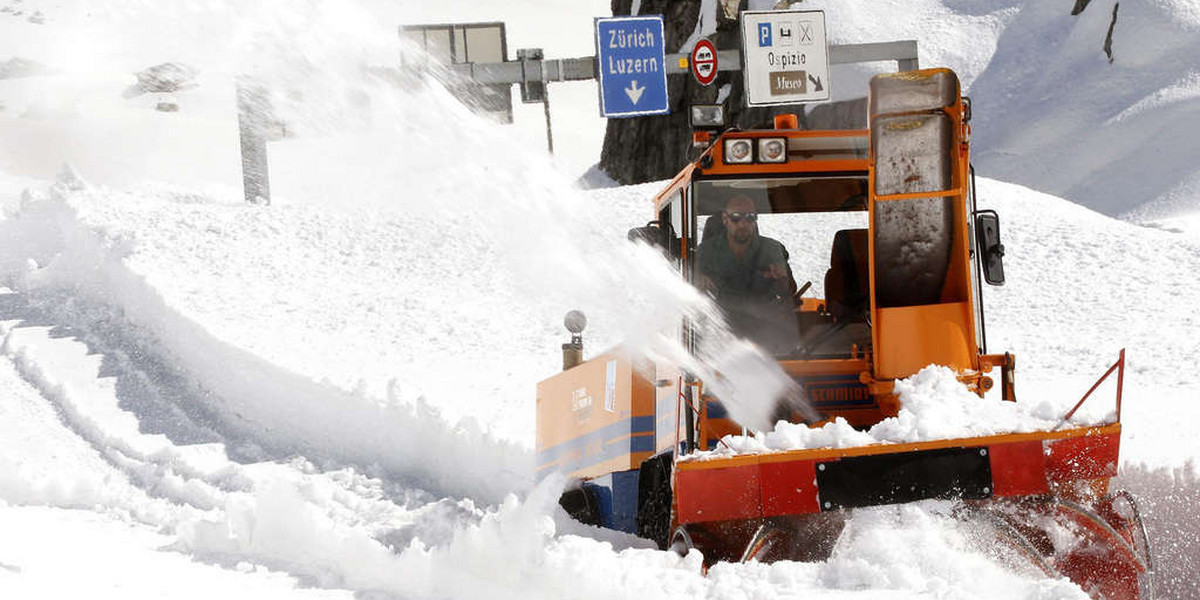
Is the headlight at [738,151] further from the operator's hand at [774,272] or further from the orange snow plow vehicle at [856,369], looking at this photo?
the operator's hand at [774,272]

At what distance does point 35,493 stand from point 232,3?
4.00 metres

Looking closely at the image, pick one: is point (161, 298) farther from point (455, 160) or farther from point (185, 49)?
point (455, 160)

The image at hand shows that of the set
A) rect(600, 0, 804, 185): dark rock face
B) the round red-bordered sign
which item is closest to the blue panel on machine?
the round red-bordered sign

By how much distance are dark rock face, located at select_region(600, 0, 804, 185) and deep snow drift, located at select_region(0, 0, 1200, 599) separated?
6440 mm

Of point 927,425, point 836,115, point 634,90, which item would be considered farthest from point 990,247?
point 836,115

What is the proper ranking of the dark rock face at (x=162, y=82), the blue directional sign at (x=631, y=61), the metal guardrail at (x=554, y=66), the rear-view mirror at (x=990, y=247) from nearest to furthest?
1. the rear-view mirror at (x=990, y=247)
2. the blue directional sign at (x=631, y=61)
3. the metal guardrail at (x=554, y=66)
4. the dark rock face at (x=162, y=82)

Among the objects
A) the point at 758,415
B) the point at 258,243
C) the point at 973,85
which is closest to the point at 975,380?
the point at 758,415

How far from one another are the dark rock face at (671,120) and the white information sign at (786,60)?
5.39m

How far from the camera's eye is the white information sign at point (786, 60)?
18828mm

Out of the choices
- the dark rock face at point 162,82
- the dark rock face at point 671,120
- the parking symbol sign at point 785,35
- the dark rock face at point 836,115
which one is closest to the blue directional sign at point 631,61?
the parking symbol sign at point 785,35

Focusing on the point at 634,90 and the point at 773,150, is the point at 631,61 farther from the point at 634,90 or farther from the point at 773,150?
Answer: the point at 773,150

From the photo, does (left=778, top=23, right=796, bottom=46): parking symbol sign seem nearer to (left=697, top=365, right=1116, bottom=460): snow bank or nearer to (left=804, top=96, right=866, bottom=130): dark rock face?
(left=804, top=96, right=866, bottom=130): dark rock face

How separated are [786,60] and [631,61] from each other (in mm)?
2203

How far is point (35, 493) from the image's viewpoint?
271 inches
